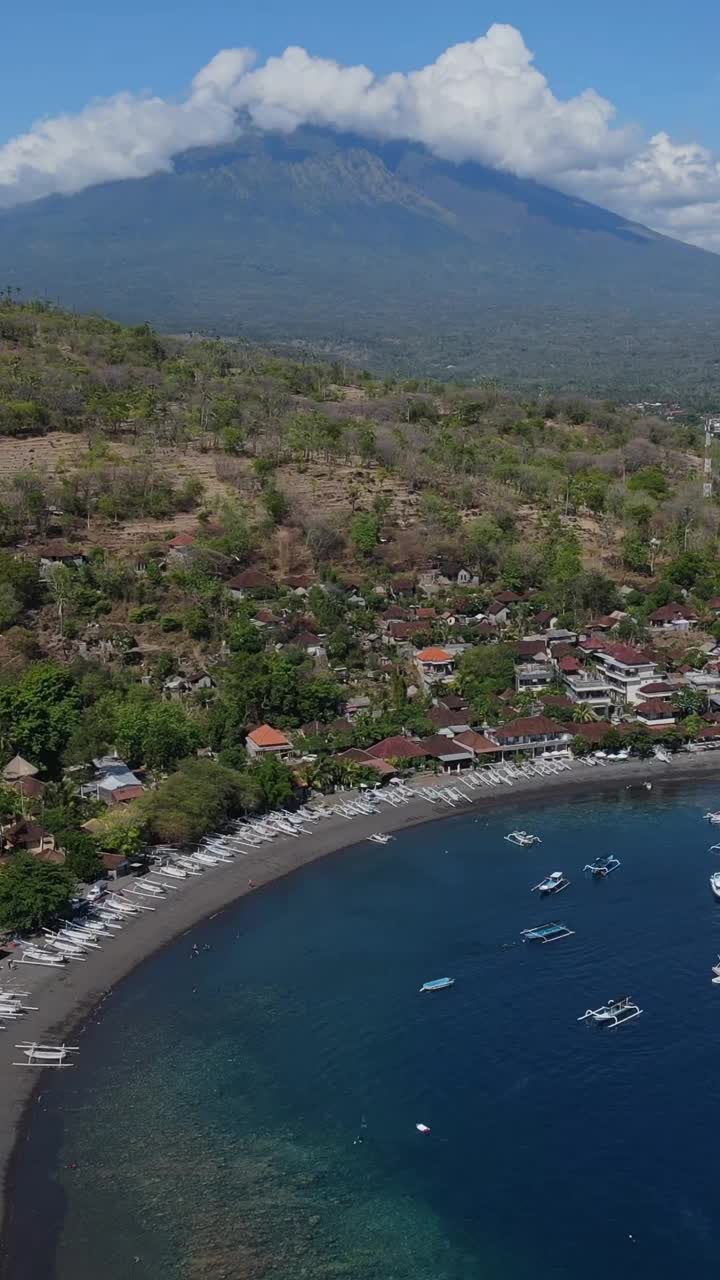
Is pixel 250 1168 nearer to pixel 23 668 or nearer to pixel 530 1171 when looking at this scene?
pixel 530 1171

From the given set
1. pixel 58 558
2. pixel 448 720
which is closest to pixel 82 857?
pixel 448 720

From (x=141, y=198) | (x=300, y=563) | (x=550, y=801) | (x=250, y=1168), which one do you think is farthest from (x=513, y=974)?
(x=141, y=198)

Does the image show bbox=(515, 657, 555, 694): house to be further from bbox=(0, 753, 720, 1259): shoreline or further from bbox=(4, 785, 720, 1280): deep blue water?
bbox=(4, 785, 720, 1280): deep blue water

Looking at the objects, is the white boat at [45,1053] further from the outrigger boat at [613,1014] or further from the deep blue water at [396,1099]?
the outrigger boat at [613,1014]

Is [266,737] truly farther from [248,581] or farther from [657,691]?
[657,691]

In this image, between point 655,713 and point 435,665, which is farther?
point 435,665

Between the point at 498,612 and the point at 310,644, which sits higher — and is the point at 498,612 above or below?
above
